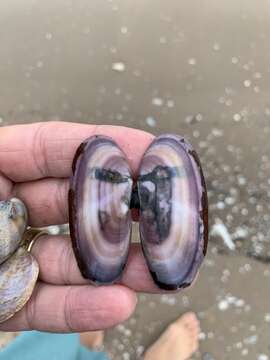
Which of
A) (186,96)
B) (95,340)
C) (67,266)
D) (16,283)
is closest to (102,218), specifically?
(67,266)

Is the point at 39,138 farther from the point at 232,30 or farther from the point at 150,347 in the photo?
the point at 232,30

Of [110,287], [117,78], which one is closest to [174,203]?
[110,287]

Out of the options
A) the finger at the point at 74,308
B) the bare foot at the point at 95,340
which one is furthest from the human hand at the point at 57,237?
the bare foot at the point at 95,340

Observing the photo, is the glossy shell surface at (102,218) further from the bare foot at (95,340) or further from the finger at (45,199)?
the bare foot at (95,340)

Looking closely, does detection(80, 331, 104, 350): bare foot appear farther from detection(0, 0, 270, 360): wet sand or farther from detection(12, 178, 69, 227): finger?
detection(12, 178, 69, 227): finger

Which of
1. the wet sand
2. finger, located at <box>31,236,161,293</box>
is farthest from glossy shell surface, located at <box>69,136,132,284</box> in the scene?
the wet sand
